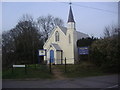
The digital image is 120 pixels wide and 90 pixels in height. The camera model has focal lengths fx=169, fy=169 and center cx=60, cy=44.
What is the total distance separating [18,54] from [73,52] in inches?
507

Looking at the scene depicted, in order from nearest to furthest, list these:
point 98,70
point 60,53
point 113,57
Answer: point 113,57
point 98,70
point 60,53

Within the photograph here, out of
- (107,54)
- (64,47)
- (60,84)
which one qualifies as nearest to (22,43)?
(64,47)

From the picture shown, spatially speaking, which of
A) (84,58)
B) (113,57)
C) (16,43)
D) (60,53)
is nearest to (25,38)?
(16,43)

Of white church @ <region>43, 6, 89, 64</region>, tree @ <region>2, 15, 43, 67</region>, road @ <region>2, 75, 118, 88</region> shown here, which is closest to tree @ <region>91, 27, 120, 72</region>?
road @ <region>2, 75, 118, 88</region>

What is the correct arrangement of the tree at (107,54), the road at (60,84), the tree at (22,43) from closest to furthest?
the road at (60,84)
the tree at (107,54)
the tree at (22,43)

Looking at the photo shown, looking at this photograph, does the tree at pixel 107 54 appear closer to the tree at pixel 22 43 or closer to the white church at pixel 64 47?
the white church at pixel 64 47

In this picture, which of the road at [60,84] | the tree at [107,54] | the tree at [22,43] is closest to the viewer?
the road at [60,84]

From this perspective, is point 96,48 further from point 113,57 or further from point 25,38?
point 25,38

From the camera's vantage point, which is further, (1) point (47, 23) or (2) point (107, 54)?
(1) point (47, 23)

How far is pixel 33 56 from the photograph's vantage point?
36.2m

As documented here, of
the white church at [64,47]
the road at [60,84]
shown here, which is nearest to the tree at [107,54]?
the road at [60,84]

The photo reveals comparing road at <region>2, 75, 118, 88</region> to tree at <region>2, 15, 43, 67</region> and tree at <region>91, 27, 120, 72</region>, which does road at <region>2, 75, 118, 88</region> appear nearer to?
tree at <region>91, 27, 120, 72</region>

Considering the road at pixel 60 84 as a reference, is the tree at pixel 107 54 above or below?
above

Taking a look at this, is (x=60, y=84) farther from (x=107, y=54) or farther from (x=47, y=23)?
(x=47, y=23)
